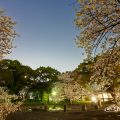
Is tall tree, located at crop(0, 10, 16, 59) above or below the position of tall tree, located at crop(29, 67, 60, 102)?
below

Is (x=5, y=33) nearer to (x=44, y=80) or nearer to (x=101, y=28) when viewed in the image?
(x=101, y=28)

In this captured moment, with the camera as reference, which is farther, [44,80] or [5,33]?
[44,80]

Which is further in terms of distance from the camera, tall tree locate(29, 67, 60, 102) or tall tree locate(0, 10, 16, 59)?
tall tree locate(29, 67, 60, 102)

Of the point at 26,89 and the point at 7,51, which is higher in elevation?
the point at 26,89

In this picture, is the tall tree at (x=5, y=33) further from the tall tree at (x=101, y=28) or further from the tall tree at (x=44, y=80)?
the tall tree at (x=44, y=80)

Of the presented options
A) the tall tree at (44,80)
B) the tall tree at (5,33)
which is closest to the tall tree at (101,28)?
the tall tree at (5,33)

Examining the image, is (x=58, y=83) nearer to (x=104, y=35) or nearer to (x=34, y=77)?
(x=34, y=77)

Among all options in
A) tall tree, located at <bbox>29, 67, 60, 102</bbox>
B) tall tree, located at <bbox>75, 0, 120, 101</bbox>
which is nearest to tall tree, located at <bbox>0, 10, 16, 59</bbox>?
tall tree, located at <bbox>75, 0, 120, 101</bbox>

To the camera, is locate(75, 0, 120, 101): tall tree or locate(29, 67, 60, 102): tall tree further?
locate(29, 67, 60, 102): tall tree

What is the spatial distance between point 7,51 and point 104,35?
430 cm

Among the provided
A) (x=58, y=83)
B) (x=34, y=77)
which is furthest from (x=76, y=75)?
(x=34, y=77)

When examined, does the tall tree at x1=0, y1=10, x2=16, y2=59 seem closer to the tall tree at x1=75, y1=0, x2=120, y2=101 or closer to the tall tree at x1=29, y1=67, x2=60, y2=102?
the tall tree at x1=75, y1=0, x2=120, y2=101

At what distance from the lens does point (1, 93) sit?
2066 centimetres

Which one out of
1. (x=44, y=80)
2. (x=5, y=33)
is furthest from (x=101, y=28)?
(x=44, y=80)
